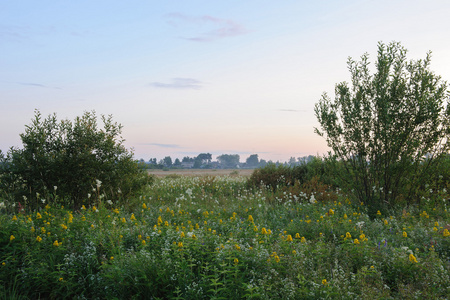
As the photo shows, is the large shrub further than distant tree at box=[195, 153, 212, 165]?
No

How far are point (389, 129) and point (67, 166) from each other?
8.20 meters

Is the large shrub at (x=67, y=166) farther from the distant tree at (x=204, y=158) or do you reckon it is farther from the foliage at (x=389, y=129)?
the distant tree at (x=204, y=158)

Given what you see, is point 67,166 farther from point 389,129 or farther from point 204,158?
point 204,158

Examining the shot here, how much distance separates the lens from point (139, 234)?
17.9 ft

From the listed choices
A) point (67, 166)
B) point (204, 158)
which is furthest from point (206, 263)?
point (204, 158)

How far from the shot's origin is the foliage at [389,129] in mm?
8641

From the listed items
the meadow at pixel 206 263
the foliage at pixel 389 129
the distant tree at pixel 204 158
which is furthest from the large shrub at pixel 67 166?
the distant tree at pixel 204 158

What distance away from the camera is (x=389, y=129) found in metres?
8.70

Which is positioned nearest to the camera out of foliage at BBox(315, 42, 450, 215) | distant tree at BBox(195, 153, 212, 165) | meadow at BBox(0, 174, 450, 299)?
meadow at BBox(0, 174, 450, 299)

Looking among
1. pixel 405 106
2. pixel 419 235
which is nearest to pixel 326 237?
pixel 419 235

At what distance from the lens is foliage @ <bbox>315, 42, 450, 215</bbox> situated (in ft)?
28.3

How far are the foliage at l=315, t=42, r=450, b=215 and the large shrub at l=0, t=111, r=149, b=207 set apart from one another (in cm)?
590

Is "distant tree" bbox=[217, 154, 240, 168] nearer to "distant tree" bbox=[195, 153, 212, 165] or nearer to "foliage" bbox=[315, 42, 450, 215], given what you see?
"distant tree" bbox=[195, 153, 212, 165]

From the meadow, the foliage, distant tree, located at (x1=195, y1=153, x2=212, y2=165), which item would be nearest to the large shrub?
the meadow
